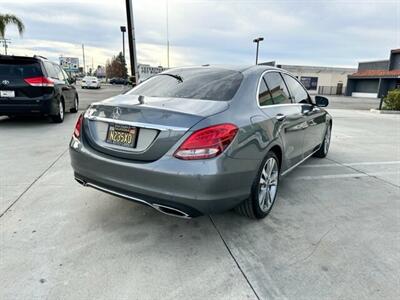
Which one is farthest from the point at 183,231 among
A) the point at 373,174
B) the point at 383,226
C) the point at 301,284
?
the point at 373,174

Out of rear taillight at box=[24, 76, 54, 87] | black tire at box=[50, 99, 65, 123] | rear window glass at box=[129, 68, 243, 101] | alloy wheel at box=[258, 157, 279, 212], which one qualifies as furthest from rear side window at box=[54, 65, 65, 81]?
alloy wheel at box=[258, 157, 279, 212]

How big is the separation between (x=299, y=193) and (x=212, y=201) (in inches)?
76.7

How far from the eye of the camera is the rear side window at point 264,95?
307cm

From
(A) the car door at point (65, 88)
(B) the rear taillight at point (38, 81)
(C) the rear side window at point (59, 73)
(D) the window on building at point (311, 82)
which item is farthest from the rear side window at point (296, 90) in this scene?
(D) the window on building at point (311, 82)

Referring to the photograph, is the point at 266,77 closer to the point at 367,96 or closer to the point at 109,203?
the point at 109,203

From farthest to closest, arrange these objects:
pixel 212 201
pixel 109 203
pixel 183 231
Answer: pixel 109 203
pixel 183 231
pixel 212 201

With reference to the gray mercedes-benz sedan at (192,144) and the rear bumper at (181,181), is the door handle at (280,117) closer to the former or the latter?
the gray mercedes-benz sedan at (192,144)

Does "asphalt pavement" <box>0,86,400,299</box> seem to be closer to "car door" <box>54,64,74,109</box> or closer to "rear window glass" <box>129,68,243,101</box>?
"rear window glass" <box>129,68,243,101</box>

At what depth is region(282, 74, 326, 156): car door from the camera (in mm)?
4094

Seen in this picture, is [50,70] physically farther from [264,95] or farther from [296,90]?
[264,95]

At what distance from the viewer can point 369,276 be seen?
2.35 m

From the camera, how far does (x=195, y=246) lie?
8.80ft

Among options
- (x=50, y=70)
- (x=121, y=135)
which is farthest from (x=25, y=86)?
(x=121, y=135)

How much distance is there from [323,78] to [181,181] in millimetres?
51375
